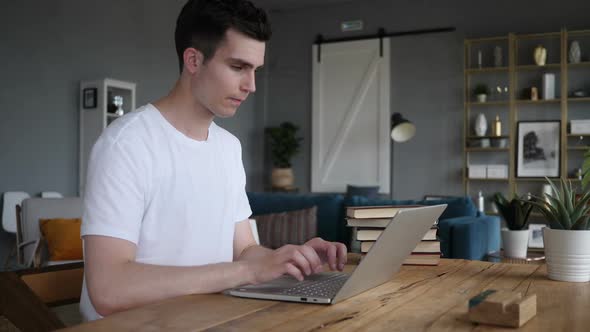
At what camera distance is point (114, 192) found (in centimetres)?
131

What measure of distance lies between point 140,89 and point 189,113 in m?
5.88

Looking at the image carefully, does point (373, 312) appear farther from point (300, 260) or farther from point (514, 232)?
point (514, 232)

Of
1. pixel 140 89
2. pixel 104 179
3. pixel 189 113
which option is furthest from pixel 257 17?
pixel 140 89

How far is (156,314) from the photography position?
3.42ft

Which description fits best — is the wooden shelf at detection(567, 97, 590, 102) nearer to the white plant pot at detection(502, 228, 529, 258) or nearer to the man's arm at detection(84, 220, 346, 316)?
the white plant pot at detection(502, 228, 529, 258)

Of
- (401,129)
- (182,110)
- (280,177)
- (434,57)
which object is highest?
(434,57)

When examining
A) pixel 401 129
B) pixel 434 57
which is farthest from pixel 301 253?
pixel 434 57

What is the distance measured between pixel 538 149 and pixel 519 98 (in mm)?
667

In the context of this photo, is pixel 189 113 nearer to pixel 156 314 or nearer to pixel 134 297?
pixel 134 297

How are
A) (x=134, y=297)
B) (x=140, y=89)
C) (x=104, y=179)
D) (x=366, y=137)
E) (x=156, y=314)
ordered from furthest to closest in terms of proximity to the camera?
(x=366, y=137)
(x=140, y=89)
(x=104, y=179)
(x=134, y=297)
(x=156, y=314)

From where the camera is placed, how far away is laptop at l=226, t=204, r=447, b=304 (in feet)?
3.67

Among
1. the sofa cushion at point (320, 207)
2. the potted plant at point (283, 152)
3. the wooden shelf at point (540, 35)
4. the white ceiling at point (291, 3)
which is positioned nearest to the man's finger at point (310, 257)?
the sofa cushion at point (320, 207)

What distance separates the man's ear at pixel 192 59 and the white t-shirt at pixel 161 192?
135 millimetres

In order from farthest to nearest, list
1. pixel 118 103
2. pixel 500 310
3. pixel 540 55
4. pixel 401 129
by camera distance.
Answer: pixel 401 129
pixel 540 55
pixel 118 103
pixel 500 310
